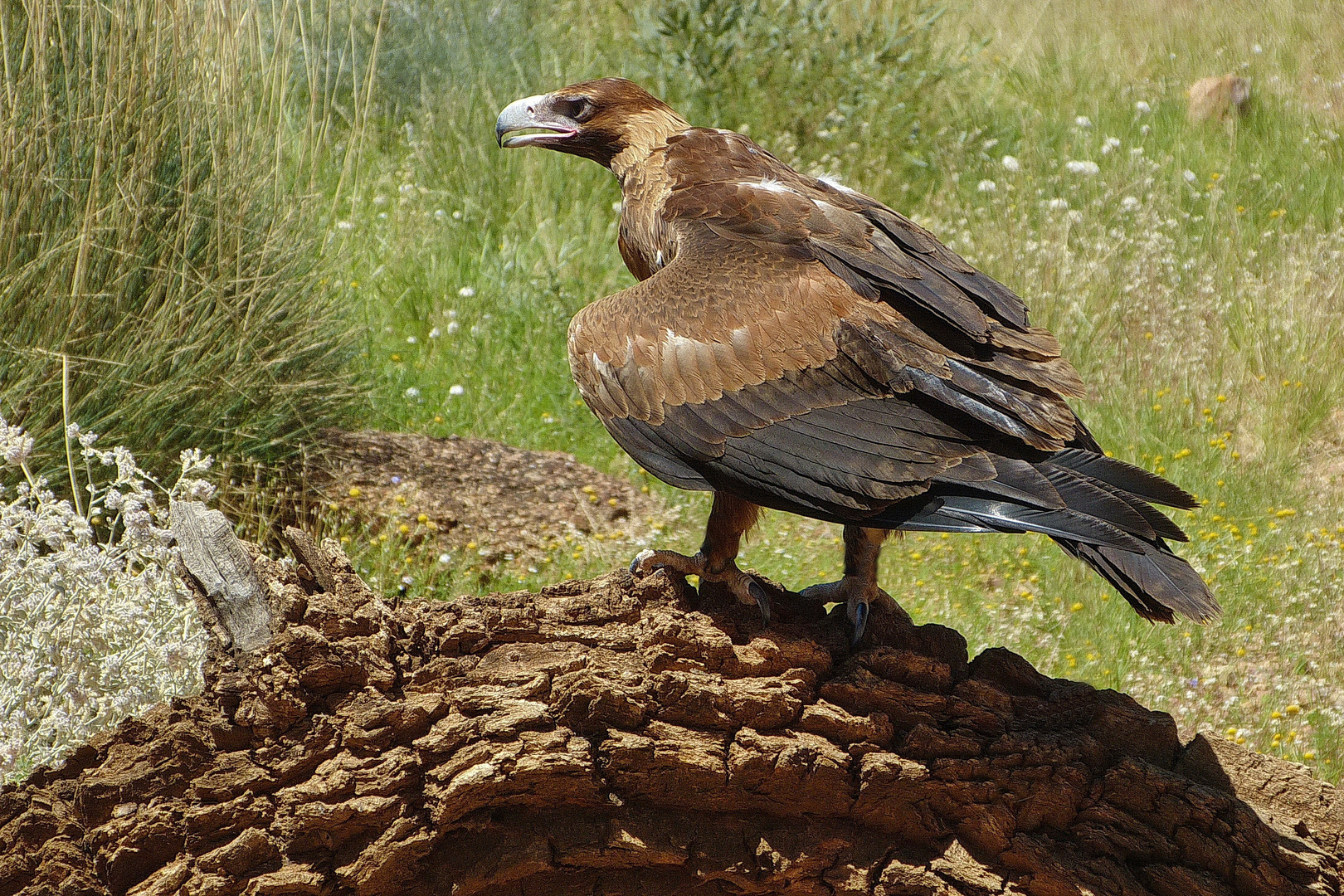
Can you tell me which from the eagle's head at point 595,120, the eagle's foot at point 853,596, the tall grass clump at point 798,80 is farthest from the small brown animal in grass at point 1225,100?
the eagle's foot at point 853,596

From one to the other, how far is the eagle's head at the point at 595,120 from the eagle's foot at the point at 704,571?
1461 millimetres

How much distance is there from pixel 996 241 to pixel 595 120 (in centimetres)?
397

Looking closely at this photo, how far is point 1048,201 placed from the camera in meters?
7.57

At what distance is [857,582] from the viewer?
10.3 feet

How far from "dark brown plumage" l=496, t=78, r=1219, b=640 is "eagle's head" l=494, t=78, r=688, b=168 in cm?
52

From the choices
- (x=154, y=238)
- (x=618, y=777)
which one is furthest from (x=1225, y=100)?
(x=618, y=777)

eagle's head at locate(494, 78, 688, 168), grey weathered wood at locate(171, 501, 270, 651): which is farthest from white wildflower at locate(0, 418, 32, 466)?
eagle's head at locate(494, 78, 688, 168)

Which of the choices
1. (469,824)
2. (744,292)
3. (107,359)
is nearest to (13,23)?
(107,359)

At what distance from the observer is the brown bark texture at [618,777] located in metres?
2.58

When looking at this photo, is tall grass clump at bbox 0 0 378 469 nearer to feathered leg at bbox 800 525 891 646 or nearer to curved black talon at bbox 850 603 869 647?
feathered leg at bbox 800 525 891 646

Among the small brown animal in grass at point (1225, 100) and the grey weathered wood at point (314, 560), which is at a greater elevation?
the small brown animal in grass at point (1225, 100)

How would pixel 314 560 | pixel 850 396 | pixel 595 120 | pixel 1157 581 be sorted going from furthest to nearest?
pixel 595 120
pixel 850 396
pixel 314 560
pixel 1157 581

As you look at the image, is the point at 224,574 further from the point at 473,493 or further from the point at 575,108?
the point at 473,493

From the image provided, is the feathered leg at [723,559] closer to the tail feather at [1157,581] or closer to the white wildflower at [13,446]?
the tail feather at [1157,581]
